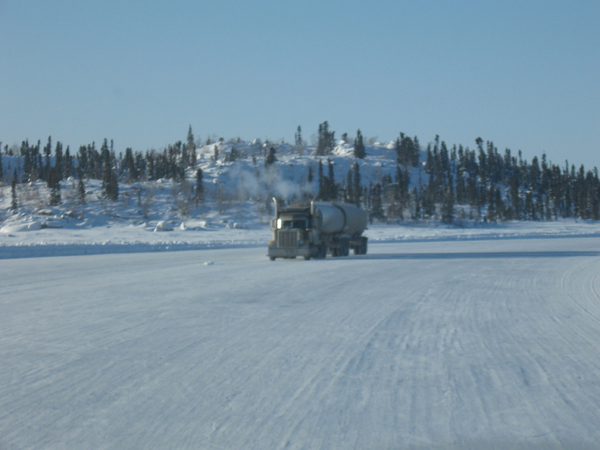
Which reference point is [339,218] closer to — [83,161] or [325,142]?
[83,161]

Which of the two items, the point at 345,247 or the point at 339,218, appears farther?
the point at 345,247

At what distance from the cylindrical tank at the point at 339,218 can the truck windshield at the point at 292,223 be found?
795 millimetres

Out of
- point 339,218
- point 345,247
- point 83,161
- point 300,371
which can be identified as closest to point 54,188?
point 83,161

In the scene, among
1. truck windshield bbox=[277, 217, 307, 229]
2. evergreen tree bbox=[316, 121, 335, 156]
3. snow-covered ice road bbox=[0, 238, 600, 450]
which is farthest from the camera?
evergreen tree bbox=[316, 121, 335, 156]

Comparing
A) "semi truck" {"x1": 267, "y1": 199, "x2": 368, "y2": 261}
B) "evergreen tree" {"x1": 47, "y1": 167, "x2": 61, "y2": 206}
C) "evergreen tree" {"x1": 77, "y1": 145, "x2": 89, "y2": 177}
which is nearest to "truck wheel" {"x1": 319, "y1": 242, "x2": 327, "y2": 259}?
"semi truck" {"x1": 267, "y1": 199, "x2": 368, "y2": 261}

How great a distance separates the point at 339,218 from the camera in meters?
29.3

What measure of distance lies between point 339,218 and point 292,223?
3.72 metres

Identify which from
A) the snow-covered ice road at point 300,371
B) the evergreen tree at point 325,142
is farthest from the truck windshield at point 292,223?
the evergreen tree at point 325,142

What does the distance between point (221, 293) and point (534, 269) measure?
39.0ft

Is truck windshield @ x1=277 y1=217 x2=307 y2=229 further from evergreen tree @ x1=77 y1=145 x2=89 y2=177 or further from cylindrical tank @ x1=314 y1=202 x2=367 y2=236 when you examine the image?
evergreen tree @ x1=77 y1=145 x2=89 y2=177

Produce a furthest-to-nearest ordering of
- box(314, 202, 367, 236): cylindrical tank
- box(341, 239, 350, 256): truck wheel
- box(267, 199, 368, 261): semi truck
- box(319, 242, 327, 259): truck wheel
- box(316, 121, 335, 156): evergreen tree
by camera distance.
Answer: box(316, 121, 335, 156): evergreen tree < box(341, 239, 350, 256): truck wheel < box(314, 202, 367, 236): cylindrical tank < box(319, 242, 327, 259): truck wheel < box(267, 199, 368, 261): semi truck

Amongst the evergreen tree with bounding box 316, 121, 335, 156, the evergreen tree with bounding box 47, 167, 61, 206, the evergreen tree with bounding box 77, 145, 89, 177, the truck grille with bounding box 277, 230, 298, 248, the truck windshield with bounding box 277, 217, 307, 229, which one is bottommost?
the truck grille with bounding box 277, 230, 298, 248

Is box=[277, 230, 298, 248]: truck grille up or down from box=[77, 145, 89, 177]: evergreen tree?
down

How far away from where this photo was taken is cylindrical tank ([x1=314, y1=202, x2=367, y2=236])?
2728cm
